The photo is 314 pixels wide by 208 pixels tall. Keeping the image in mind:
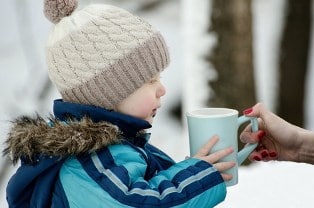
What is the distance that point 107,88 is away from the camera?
4.86 feet

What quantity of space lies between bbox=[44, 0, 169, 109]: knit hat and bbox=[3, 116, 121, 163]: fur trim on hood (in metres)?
0.08

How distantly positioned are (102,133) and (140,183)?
0.15 meters

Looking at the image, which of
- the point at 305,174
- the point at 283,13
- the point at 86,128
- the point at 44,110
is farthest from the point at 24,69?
the point at 86,128

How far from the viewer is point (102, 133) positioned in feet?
4.65

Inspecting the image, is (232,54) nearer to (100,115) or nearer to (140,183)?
(100,115)

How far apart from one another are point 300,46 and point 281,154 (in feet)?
10.5

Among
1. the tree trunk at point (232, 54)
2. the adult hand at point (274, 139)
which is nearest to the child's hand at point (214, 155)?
the adult hand at point (274, 139)

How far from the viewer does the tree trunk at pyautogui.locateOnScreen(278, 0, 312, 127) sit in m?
5.04

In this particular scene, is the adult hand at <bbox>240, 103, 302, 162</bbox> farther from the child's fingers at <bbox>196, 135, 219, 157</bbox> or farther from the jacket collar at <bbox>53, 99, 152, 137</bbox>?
the jacket collar at <bbox>53, 99, 152, 137</bbox>

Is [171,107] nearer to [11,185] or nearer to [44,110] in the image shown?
[44,110]

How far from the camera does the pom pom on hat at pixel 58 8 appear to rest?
150cm

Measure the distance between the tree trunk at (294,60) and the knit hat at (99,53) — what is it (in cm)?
371

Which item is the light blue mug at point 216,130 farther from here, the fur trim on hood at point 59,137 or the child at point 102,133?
the fur trim on hood at point 59,137

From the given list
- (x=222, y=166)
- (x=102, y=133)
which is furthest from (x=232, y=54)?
(x=102, y=133)
